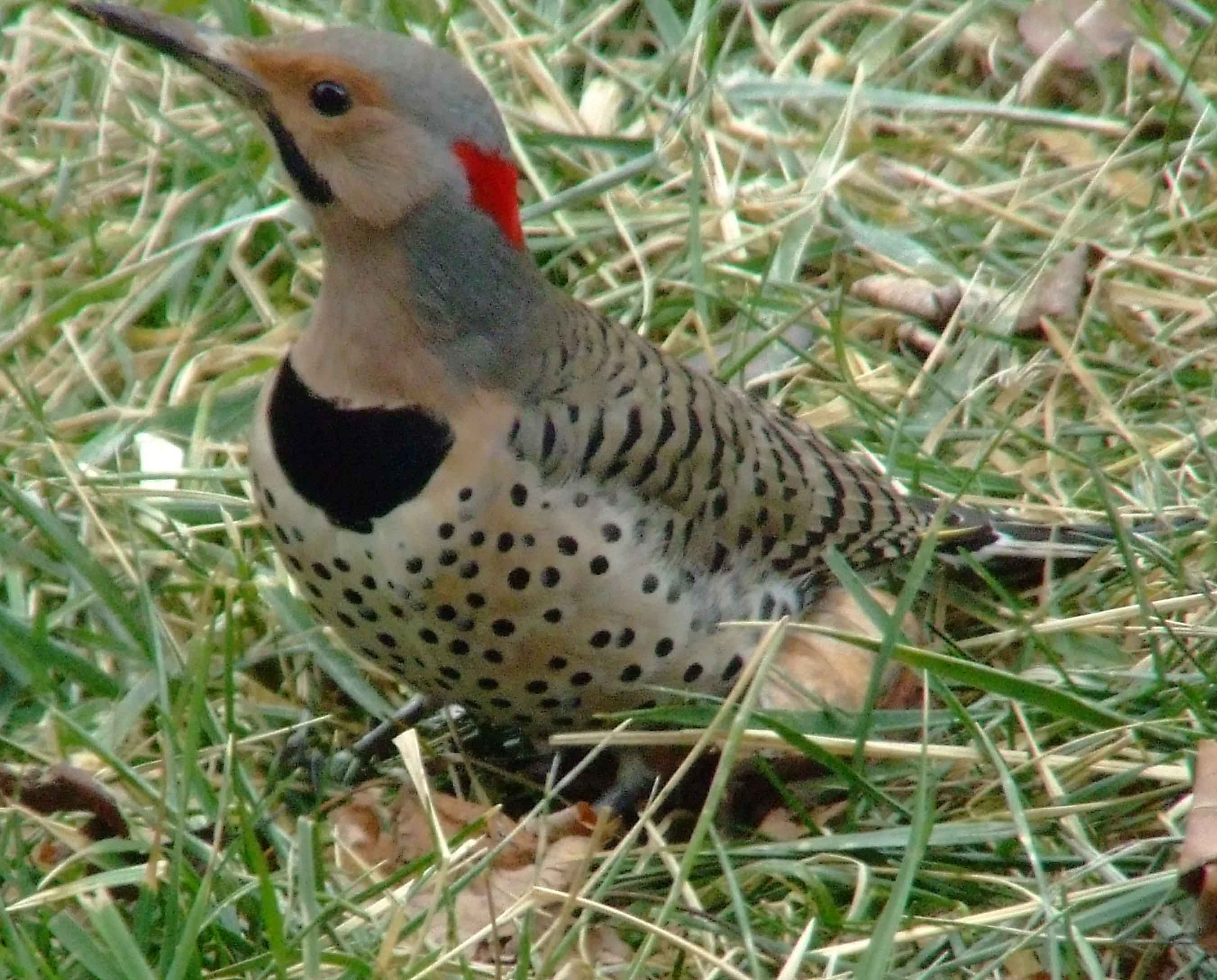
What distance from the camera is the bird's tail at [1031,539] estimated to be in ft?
11.1

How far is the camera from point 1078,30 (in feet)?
15.2

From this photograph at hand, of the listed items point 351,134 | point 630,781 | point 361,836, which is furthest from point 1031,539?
point 351,134

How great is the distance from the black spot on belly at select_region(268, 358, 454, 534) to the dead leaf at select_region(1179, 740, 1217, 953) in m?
1.18

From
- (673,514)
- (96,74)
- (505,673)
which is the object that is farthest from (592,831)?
(96,74)

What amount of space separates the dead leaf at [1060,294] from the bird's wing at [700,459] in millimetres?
689

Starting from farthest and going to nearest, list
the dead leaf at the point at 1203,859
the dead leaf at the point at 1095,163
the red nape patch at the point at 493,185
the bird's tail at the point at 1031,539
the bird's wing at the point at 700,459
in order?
the dead leaf at the point at 1095,163 → the bird's tail at the point at 1031,539 → the bird's wing at the point at 700,459 → the red nape patch at the point at 493,185 → the dead leaf at the point at 1203,859

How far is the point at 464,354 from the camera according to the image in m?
2.81

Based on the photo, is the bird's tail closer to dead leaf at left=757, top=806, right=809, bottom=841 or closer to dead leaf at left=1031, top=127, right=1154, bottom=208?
dead leaf at left=757, top=806, right=809, bottom=841

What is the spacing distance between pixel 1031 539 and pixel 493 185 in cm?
125

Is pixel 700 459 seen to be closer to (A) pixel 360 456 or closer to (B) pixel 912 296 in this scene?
(A) pixel 360 456

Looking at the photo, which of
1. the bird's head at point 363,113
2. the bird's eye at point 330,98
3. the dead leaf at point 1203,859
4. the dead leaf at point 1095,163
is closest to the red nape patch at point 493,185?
the bird's head at point 363,113

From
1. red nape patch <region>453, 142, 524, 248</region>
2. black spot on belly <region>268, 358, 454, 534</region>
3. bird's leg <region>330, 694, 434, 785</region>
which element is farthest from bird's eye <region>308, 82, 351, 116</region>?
bird's leg <region>330, 694, 434, 785</region>

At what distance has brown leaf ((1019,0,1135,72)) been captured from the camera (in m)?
4.61

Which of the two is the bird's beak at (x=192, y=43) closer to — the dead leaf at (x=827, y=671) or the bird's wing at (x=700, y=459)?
the bird's wing at (x=700, y=459)
